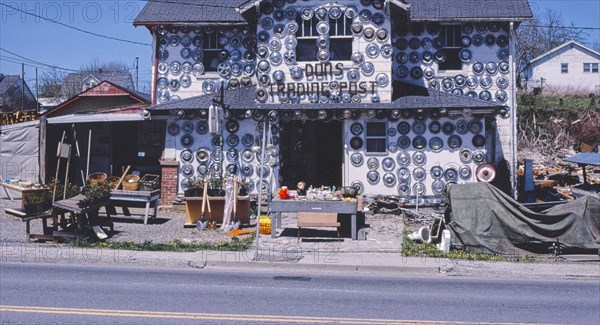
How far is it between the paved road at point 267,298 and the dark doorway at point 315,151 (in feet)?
35.2

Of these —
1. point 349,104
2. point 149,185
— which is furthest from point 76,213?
point 349,104

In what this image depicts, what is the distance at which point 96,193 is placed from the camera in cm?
1579

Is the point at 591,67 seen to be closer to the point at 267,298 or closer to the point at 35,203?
the point at 35,203

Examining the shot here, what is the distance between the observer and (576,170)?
2912cm

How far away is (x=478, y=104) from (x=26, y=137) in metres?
15.7

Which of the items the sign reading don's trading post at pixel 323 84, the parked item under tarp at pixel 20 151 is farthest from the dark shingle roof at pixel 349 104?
the parked item under tarp at pixel 20 151

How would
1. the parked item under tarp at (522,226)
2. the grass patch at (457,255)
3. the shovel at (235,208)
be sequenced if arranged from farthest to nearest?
1. the shovel at (235,208)
2. the parked item under tarp at (522,226)
3. the grass patch at (457,255)

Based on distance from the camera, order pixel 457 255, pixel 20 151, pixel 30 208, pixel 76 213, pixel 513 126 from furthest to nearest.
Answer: pixel 20 151, pixel 513 126, pixel 76 213, pixel 30 208, pixel 457 255

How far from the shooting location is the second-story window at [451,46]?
21.4 m

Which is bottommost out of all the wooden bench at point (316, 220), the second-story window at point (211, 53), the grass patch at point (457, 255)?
the grass patch at point (457, 255)

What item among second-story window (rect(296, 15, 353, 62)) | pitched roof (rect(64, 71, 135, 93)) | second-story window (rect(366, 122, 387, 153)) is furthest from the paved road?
pitched roof (rect(64, 71, 135, 93))

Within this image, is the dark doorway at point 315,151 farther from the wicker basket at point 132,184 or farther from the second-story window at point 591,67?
the second-story window at point 591,67

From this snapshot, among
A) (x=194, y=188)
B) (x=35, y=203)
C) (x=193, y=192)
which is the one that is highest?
(x=194, y=188)

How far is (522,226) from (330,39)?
8.87 meters
